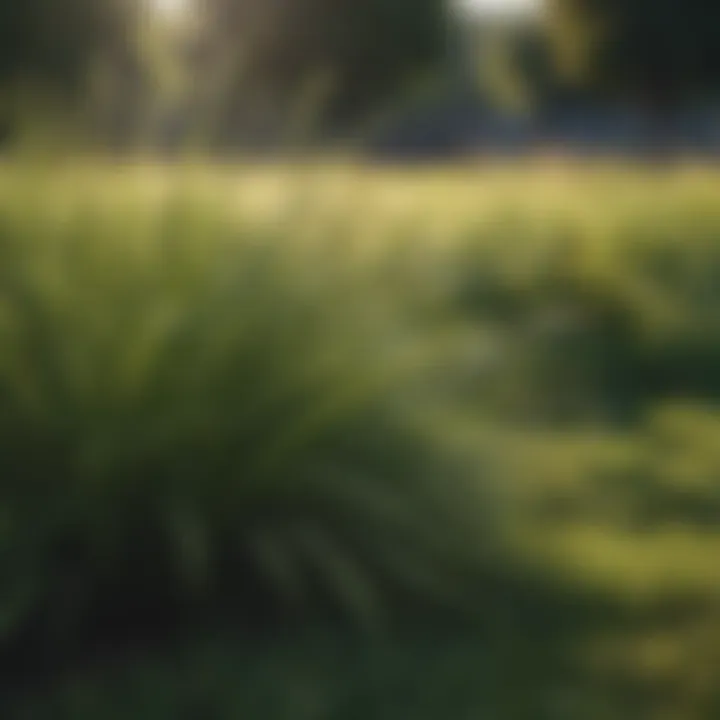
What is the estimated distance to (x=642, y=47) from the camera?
18.8m

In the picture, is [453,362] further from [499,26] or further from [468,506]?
[499,26]

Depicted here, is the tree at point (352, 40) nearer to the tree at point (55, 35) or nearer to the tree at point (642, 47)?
the tree at point (642, 47)

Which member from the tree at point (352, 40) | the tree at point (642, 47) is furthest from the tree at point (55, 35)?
the tree at point (642, 47)

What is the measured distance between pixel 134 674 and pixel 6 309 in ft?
2.30

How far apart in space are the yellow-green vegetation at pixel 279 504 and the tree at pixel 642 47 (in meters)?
15.7

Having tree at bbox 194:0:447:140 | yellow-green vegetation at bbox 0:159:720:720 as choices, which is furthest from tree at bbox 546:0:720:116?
yellow-green vegetation at bbox 0:159:720:720

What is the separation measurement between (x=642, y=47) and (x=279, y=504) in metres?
16.6

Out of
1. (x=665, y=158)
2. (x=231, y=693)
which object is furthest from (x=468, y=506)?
(x=665, y=158)

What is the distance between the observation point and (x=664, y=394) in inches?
189

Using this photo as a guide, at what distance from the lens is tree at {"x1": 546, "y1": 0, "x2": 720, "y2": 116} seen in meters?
18.4

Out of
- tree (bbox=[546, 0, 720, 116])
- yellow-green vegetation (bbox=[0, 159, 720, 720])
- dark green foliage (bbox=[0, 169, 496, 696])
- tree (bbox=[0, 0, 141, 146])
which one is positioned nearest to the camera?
yellow-green vegetation (bbox=[0, 159, 720, 720])

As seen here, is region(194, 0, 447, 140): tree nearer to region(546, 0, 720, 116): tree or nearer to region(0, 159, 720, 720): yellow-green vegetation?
region(546, 0, 720, 116): tree

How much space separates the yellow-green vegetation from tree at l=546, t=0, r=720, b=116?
51.6 feet

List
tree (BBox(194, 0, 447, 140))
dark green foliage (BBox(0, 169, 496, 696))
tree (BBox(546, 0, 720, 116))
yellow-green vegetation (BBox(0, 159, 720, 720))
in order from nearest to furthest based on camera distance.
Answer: yellow-green vegetation (BBox(0, 159, 720, 720)) → dark green foliage (BBox(0, 169, 496, 696)) → tree (BBox(194, 0, 447, 140)) → tree (BBox(546, 0, 720, 116))
